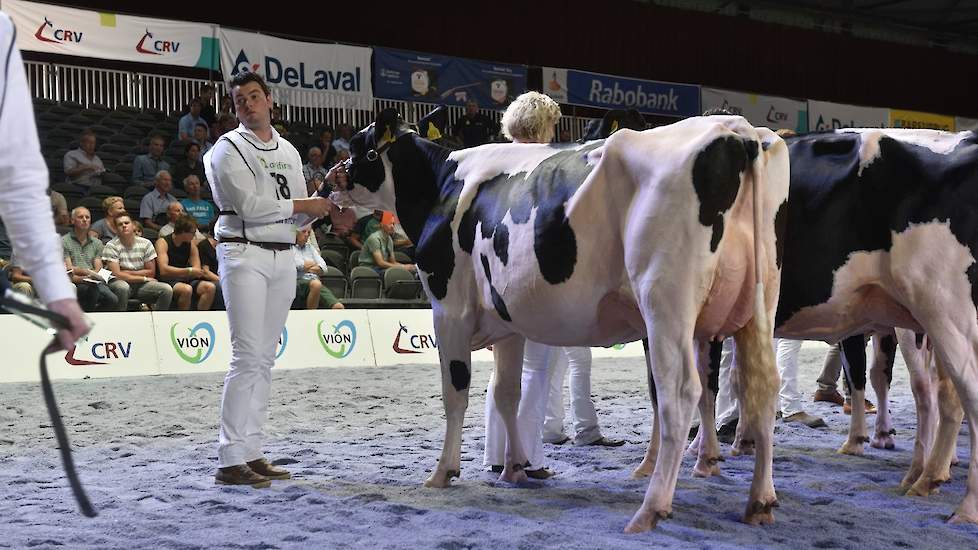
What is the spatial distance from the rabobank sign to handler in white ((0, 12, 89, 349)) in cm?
1679

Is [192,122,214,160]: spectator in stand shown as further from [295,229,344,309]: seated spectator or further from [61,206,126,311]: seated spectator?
[61,206,126,311]: seated spectator

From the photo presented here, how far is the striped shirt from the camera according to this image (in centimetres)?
1056

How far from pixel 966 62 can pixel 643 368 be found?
20.7m

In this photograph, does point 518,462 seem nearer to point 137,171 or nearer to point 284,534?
point 284,534

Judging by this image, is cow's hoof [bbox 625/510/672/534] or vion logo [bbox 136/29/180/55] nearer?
cow's hoof [bbox 625/510/672/534]

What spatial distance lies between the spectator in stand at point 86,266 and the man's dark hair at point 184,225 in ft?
2.92

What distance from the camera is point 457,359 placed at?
5004 millimetres

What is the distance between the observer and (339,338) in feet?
34.6

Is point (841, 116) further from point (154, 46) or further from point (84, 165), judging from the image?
point (84, 165)

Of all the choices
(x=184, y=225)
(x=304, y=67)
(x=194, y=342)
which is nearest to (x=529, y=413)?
(x=194, y=342)

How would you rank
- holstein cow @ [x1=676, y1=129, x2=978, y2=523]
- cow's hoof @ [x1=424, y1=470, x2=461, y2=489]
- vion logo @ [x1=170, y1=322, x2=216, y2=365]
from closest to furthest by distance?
1. holstein cow @ [x1=676, y1=129, x2=978, y2=523]
2. cow's hoof @ [x1=424, y1=470, x2=461, y2=489]
3. vion logo @ [x1=170, y1=322, x2=216, y2=365]

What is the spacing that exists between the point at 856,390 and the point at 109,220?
27.2 feet

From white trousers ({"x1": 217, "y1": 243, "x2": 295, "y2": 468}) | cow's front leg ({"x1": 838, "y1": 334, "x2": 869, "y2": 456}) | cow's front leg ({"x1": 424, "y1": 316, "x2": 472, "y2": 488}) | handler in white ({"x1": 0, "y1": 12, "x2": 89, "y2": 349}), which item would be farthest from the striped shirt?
handler in white ({"x1": 0, "y1": 12, "x2": 89, "y2": 349})

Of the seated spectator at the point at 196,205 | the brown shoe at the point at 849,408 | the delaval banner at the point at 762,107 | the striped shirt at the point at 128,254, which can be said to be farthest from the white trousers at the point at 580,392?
the delaval banner at the point at 762,107
